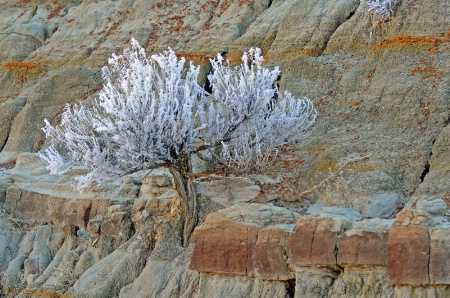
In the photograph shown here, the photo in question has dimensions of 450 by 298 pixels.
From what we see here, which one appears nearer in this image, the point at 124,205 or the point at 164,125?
the point at 164,125

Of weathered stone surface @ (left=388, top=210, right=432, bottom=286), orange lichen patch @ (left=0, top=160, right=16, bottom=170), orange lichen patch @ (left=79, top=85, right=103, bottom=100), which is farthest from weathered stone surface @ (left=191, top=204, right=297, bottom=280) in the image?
orange lichen patch @ (left=79, top=85, right=103, bottom=100)

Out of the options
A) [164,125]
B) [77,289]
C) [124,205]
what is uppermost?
[164,125]

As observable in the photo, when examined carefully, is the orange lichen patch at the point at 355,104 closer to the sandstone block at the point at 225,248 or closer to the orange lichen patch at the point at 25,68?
the sandstone block at the point at 225,248

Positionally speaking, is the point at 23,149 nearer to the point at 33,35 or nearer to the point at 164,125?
the point at 33,35

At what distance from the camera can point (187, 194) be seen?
2380cm

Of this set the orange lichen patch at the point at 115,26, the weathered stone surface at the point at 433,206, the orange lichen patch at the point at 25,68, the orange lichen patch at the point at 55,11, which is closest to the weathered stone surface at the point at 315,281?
the weathered stone surface at the point at 433,206

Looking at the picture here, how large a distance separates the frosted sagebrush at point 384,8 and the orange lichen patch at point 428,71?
4331 millimetres

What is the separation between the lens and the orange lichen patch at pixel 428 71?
87.4 feet

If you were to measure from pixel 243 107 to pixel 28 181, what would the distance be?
11306 millimetres

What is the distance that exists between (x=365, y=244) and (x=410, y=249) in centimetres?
126

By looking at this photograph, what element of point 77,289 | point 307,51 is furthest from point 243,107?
point 307,51

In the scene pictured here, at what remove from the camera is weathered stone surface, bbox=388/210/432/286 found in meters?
17.6

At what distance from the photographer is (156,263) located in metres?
23.6

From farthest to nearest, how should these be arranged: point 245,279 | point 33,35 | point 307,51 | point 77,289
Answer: point 33,35
point 307,51
point 77,289
point 245,279
